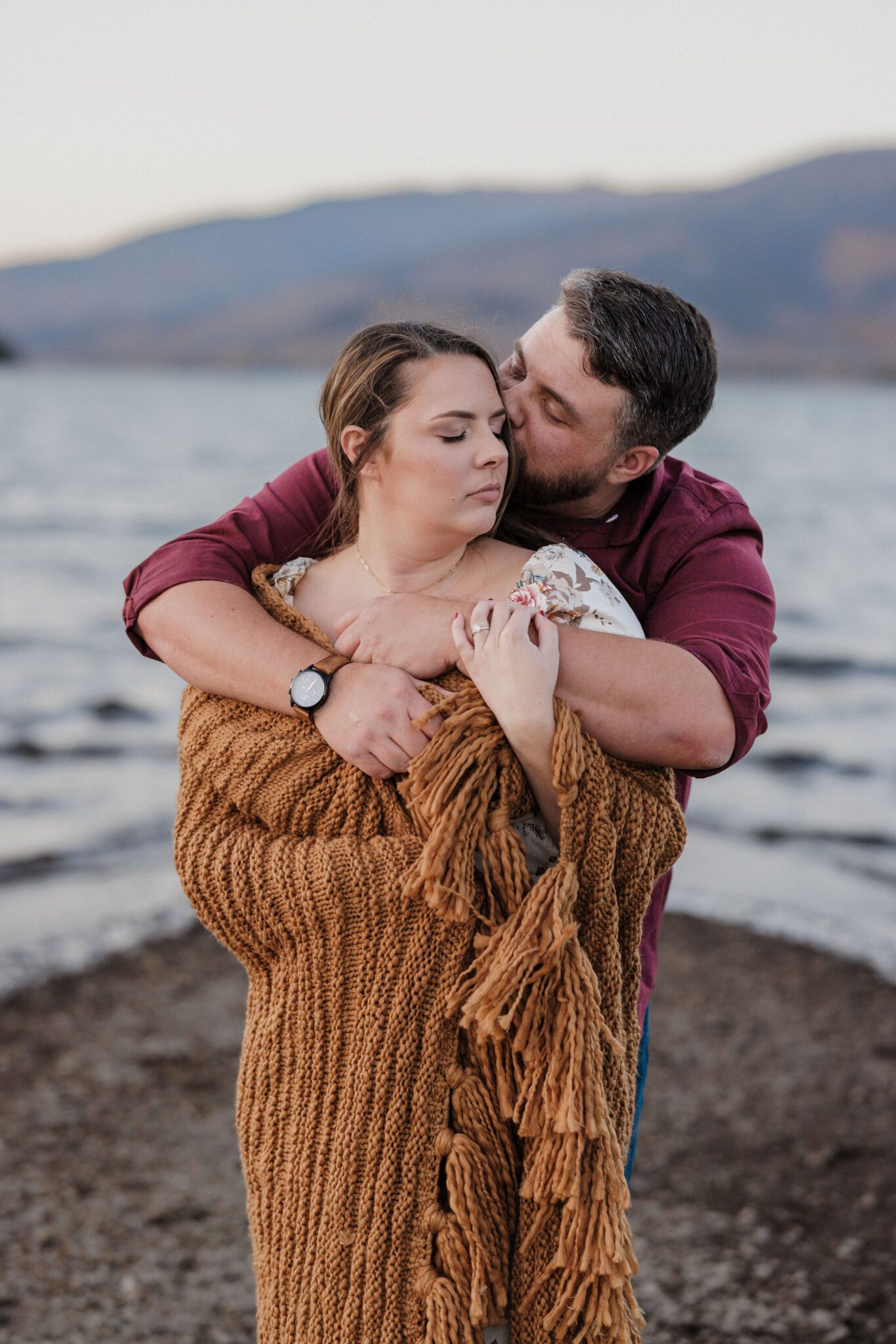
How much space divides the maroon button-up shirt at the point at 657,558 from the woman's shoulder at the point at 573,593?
10 cm

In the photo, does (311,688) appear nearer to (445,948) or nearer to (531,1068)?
(445,948)

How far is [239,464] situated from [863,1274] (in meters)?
27.7

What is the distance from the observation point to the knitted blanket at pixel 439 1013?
1634 mm

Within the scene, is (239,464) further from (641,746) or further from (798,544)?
(641,746)

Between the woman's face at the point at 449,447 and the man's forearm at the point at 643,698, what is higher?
the woman's face at the point at 449,447

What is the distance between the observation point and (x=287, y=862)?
1.76 meters

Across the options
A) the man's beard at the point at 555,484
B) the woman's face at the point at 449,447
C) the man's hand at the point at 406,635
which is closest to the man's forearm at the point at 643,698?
the man's hand at the point at 406,635

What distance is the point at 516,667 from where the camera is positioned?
1.65 metres

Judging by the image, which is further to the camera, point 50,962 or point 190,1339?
point 50,962

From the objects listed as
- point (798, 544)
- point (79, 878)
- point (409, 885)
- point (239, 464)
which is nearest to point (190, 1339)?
point (409, 885)

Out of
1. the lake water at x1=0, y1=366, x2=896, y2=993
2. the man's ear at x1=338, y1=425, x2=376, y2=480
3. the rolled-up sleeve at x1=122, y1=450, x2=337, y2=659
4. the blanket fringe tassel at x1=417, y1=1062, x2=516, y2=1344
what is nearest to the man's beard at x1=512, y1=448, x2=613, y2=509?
the man's ear at x1=338, y1=425, x2=376, y2=480

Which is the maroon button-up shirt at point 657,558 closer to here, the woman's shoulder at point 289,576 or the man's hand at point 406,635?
the woman's shoulder at point 289,576

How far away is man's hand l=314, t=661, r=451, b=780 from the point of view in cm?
172

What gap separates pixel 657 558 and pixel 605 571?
9 centimetres
